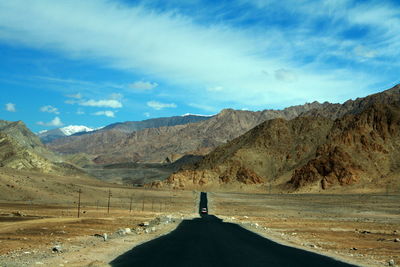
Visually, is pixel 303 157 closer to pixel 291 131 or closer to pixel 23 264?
pixel 291 131

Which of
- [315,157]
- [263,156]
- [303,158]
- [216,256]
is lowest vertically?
[216,256]

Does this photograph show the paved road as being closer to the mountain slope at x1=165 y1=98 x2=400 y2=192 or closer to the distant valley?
the mountain slope at x1=165 y1=98 x2=400 y2=192

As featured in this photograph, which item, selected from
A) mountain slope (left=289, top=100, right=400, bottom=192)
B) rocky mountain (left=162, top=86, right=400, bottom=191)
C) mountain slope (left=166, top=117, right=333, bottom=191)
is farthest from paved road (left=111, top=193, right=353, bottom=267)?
mountain slope (left=166, top=117, right=333, bottom=191)

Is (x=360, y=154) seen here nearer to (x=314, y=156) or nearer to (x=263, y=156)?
(x=314, y=156)

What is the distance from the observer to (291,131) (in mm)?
194500

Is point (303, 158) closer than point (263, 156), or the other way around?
point (303, 158)

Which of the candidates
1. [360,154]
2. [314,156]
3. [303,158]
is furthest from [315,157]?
[303,158]

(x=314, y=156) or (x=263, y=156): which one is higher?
(x=263, y=156)

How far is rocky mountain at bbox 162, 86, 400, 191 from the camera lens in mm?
144500

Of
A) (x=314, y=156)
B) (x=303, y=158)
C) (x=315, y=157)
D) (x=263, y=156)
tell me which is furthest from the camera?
(x=263, y=156)

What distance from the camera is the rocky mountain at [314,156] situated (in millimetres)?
144500

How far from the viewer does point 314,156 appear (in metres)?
168

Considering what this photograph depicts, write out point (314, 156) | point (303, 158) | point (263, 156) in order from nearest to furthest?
point (314, 156) → point (303, 158) → point (263, 156)

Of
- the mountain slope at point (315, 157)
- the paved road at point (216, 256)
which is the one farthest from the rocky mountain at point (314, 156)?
the paved road at point (216, 256)
